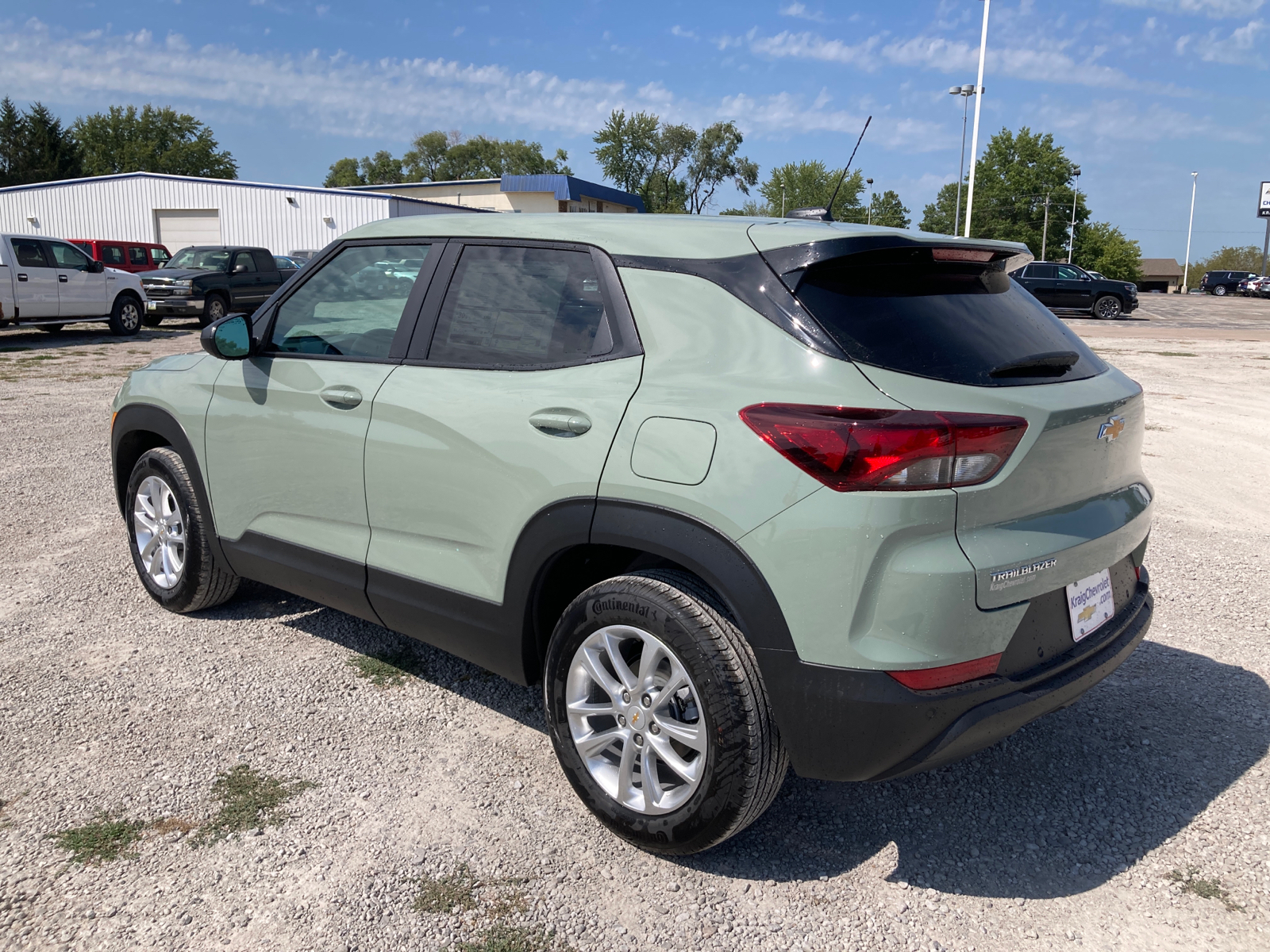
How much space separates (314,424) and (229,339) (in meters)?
0.53

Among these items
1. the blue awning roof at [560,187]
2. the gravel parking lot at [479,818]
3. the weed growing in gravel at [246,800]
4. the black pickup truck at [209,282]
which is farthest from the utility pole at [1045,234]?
the weed growing in gravel at [246,800]

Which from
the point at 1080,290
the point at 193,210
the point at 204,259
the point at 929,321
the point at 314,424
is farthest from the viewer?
the point at 193,210

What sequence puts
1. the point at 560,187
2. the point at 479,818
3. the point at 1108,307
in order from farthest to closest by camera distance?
the point at 560,187
the point at 1108,307
the point at 479,818

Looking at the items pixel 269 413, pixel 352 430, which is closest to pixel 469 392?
pixel 352 430

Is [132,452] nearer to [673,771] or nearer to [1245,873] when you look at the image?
[673,771]

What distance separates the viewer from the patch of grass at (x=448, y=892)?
96.4 inches

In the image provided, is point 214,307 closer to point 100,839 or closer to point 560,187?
point 100,839

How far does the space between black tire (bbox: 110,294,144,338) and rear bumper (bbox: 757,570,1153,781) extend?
2017 centimetres

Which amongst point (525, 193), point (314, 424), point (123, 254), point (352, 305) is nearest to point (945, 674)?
point (314, 424)

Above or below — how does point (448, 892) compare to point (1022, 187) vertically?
below

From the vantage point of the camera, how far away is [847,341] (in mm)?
2365

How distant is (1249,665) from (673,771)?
9.40 ft

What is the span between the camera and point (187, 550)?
4.14 meters

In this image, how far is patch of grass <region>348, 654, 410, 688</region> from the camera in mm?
3768
